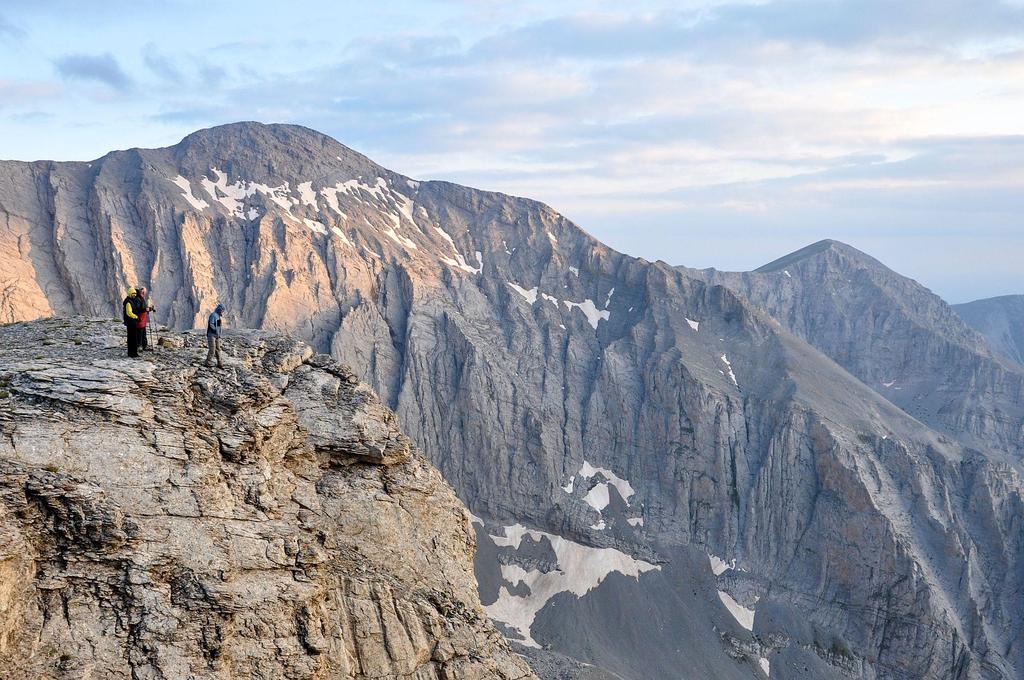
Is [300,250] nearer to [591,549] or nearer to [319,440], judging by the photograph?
[591,549]

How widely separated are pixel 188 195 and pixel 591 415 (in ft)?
231

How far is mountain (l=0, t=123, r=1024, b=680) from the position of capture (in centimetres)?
9300

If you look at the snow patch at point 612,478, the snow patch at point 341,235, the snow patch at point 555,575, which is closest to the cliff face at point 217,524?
the snow patch at point 555,575

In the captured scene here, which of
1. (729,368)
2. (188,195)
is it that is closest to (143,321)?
(188,195)

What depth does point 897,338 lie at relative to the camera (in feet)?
543

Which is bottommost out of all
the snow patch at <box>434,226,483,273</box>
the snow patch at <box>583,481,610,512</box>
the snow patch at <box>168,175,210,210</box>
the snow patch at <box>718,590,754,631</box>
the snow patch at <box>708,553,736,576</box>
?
the snow patch at <box>718,590,754,631</box>

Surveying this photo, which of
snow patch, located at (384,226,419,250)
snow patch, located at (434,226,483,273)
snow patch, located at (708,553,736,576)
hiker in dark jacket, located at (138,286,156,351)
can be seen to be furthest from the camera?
snow patch, located at (434,226,483,273)

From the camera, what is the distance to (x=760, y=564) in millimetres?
103375

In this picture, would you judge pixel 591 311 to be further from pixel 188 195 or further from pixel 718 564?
pixel 188 195

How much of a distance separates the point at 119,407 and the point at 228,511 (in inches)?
154

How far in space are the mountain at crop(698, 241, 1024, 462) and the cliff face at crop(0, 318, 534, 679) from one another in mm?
141019

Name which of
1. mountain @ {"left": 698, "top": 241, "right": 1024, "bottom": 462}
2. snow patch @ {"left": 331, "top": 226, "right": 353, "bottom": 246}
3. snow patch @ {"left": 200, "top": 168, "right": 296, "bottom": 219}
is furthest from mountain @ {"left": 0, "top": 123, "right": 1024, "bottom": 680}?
mountain @ {"left": 698, "top": 241, "right": 1024, "bottom": 462}

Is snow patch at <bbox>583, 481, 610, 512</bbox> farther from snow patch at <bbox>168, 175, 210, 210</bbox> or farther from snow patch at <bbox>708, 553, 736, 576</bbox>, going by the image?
snow patch at <bbox>168, 175, 210, 210</bbox>

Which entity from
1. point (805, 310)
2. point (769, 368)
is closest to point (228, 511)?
point (769, 368)
